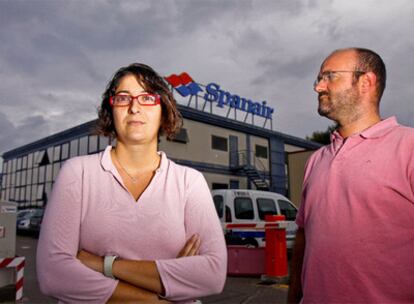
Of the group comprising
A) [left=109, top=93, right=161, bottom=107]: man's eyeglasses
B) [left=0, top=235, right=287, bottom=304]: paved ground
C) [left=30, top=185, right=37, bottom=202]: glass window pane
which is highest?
[left=30, top=185, right=37, bottom=202]: glass window pane

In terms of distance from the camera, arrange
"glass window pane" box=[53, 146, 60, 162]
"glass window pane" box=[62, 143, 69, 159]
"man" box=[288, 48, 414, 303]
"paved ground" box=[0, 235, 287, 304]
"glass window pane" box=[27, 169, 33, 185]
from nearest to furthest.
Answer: "man" box=[288, 48, 414, 303] → "paved ground" box=[0, 235, 287, 304] → "glass window pane" box=[62, 143, 69, 159] → "glass window pane" box=[53, 146, 60, 162] → "glass window pane" box=[27, 169, 33, 185]

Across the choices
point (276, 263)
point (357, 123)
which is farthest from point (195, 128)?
point (357, 123)

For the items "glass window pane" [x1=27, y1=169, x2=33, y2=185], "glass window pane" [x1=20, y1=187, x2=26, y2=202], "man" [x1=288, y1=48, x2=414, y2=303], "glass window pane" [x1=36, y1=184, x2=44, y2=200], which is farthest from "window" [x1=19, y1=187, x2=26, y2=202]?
"man" [x1=288, y1=48, x2=414, y2=303]

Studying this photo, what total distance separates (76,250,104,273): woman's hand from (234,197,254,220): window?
9.53m

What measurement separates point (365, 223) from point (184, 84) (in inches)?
822

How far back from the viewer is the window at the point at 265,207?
12.0m

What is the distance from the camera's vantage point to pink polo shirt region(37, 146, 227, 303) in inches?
67.6

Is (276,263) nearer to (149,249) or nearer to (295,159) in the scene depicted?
(149,249)

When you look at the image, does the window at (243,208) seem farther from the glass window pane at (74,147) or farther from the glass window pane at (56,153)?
the glass window pane at (56,153)

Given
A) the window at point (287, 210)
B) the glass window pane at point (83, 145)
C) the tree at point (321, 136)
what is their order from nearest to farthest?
the window at point (287, 210)
the glass window pane at point (83, 145)
the tree at point (321, 136)

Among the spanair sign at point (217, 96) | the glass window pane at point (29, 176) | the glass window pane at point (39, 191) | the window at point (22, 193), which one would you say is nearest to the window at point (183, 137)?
the spanair sign at point (217, 96)

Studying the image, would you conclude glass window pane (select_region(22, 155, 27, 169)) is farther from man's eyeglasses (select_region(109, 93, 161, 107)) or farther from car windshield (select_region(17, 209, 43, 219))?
man's eyeglasses (select_region(109, 93, 161, 107))

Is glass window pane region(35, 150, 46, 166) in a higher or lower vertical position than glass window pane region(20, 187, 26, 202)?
higher

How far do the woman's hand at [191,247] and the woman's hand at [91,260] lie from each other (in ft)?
1.21
